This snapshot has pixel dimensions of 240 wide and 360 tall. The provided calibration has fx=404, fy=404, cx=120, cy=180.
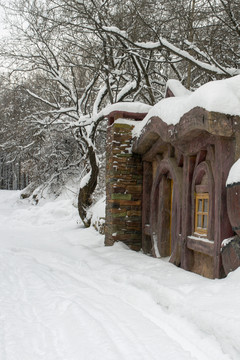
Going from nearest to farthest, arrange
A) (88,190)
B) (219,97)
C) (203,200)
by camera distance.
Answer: (219,97) → (203,200) → (88,190)

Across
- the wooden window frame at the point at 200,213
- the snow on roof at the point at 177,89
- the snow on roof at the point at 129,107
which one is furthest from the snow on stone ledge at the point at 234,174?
the snow on roof at the point at 129,107

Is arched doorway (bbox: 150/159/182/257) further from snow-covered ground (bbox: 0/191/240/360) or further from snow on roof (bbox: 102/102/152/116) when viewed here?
snow on roof (bbox: 102/102/152/116)

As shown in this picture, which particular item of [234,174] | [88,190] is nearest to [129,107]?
[234,174]

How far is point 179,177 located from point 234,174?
A: 1956mm

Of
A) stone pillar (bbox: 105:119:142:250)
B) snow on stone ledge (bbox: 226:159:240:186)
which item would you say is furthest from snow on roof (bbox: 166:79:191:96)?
snow on stone ledge (bbox: 226:159:240:186)

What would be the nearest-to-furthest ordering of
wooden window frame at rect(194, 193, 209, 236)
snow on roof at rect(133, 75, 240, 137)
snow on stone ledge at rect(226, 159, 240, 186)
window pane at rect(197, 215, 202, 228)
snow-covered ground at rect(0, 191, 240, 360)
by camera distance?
snow-covered ground at rect(0, 191, 240, 360) < snow on stone ledge at rect(226, 159, 240, 186) < snow on roof at rect(133, 75, 240, 137) < wooden window frame at rect(194, 193, 209, 236) < window pane at rect(197, 215, 202, 228)

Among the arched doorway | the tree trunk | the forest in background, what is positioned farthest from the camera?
the tree trunk

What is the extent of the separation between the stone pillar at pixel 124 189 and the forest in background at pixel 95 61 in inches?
64.3

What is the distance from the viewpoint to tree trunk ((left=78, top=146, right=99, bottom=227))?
474 inches

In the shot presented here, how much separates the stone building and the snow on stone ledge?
4 cm

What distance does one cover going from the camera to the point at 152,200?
752 centimetres

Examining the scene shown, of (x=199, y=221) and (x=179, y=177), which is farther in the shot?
(x=179, y=177)

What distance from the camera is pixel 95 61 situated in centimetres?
1286

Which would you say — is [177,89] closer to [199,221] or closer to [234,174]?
[199,221]
